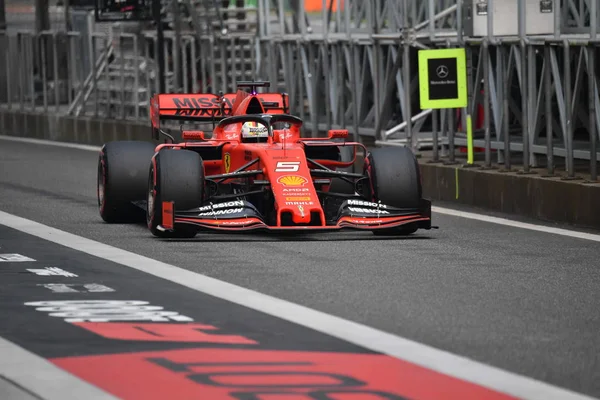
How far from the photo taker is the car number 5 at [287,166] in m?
14.4

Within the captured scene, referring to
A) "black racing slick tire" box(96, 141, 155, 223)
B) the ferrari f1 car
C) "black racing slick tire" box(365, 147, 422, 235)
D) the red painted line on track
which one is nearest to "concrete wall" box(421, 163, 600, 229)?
the ferrari f1 car

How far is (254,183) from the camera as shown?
14.3m

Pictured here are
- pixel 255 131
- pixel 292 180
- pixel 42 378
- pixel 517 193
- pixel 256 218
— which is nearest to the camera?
pixel 42 378

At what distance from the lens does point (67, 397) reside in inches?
297

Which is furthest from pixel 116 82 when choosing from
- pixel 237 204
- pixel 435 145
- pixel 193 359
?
pixel 193 359

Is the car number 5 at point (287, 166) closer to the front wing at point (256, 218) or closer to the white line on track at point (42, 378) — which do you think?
the front wing at point (256, 218)

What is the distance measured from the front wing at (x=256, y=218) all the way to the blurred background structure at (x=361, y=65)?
9.63 ft

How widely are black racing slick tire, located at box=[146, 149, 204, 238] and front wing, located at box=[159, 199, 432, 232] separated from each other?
0.26 ft

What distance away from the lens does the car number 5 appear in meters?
14.4

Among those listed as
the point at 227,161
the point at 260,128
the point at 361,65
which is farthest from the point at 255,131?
the point at 361,65

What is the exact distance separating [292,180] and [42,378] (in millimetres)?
6452

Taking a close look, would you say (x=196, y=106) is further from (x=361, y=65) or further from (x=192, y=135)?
(x=361, y=65)

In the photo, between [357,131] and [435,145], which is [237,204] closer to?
[435,145]

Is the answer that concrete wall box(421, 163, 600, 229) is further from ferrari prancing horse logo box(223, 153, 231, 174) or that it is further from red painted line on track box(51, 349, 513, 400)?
red painted line on track box(51, 349, 513, 400)
